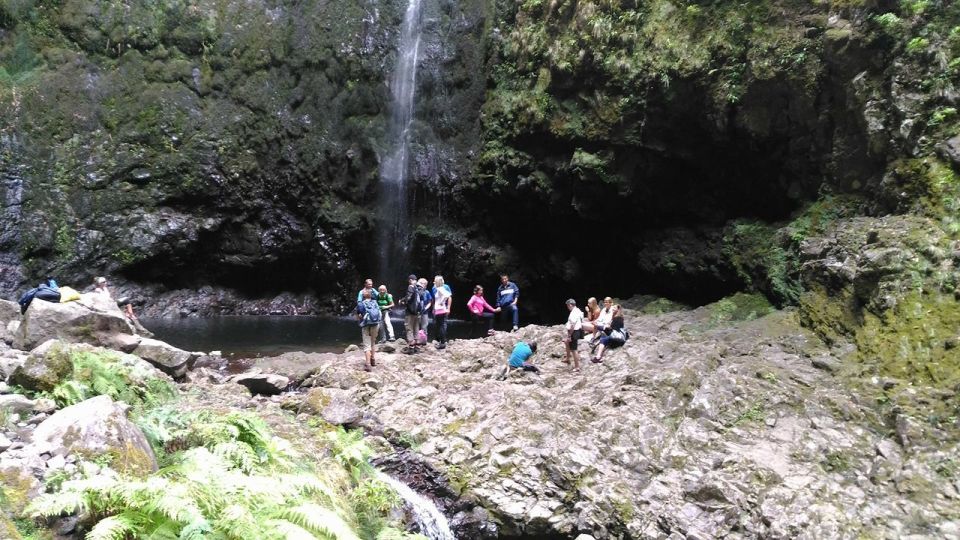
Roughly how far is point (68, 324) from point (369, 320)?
5.15 metres

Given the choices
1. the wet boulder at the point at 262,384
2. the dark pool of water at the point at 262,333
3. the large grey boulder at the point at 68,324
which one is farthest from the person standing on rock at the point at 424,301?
the large grey boulder at the point at 68,324

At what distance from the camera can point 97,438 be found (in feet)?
15.7

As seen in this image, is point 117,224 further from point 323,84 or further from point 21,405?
point 21,405

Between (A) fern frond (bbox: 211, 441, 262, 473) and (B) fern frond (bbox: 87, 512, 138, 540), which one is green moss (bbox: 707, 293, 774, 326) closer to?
(A) fern frond (bbox: 211, 441, 262, 473)

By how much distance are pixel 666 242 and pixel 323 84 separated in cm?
1649

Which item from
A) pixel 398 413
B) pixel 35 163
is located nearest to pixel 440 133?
pixel 35 163

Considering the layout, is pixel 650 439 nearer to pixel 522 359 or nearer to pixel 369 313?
pixel 522 359

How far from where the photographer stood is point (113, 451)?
473 cm

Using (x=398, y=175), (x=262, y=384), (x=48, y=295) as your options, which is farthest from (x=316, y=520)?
(x=398, y=175)

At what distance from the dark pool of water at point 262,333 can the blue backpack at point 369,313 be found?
4.69 metres

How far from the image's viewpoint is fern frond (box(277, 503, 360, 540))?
4.45m

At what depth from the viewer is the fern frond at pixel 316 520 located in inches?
175

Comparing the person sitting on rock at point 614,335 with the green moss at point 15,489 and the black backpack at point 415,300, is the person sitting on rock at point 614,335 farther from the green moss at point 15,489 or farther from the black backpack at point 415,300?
the green moss at point 15,489

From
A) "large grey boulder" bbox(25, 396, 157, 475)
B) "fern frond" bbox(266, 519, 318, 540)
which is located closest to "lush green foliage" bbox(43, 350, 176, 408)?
"large grey boulder" bbox(25, 396, 157, 475)
